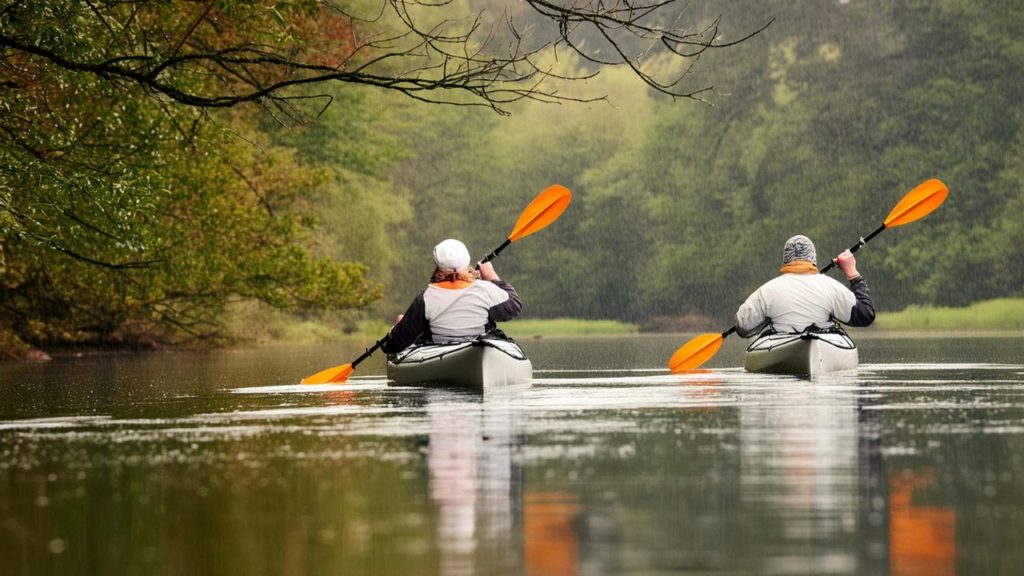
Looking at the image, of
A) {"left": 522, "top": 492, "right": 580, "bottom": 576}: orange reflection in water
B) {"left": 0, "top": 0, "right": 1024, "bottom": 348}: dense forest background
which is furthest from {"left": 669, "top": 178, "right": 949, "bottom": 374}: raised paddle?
{"left": 522, "top": 492, "right": 580, "bottom": 576}: orange reflection in water

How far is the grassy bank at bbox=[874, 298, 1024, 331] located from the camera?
52.4m

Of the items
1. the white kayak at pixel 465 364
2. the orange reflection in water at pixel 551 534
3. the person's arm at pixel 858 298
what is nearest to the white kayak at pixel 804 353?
the person's arm at pixel 858 298

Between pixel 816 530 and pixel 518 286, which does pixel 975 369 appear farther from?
pixel 518 286

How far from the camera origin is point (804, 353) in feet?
57.1

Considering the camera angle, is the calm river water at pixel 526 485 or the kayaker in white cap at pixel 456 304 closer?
the calm river water at pixel 526 485

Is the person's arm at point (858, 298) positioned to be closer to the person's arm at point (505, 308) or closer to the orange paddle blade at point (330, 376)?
the person's arm at point (505, 308)

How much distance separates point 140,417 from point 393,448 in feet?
13.1

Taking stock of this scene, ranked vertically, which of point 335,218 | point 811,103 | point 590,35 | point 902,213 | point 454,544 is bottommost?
point 454,544

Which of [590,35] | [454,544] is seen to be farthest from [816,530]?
[590,35]

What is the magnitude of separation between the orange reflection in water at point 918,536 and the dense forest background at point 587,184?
1114cm

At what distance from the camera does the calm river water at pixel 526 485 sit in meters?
5.67

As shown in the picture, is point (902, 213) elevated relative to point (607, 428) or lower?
elevated

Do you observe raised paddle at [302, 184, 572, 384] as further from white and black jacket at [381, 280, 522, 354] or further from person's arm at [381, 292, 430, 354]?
white and black jacket at [381, 280, 522, 354]

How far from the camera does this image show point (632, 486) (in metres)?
7.44
